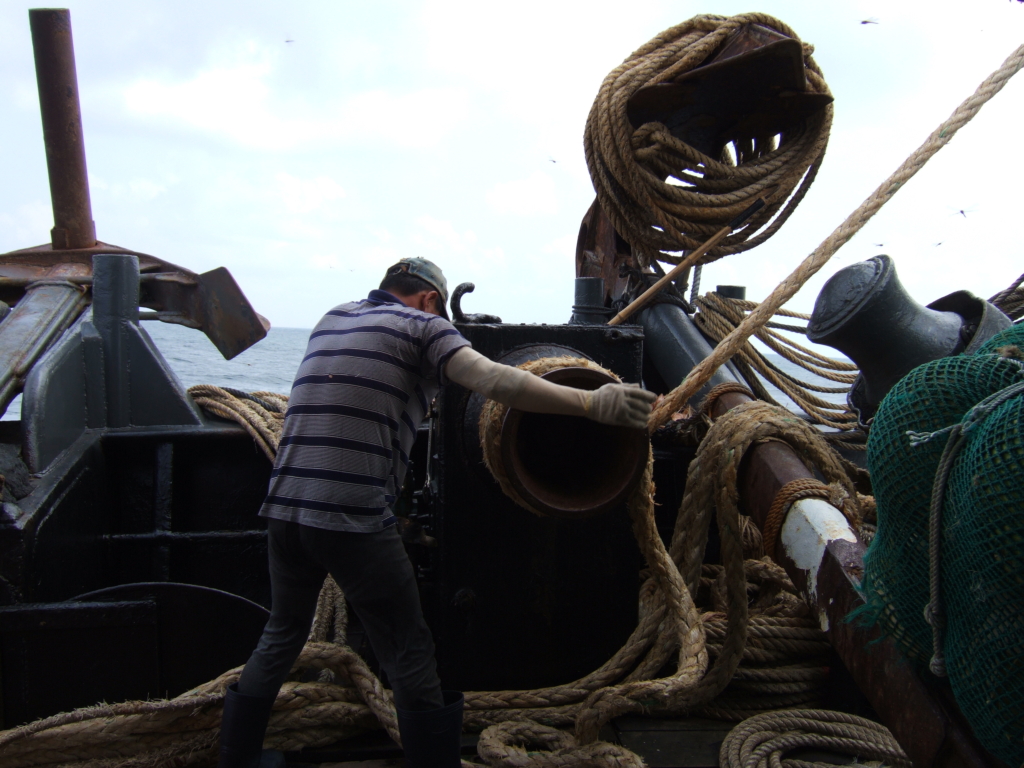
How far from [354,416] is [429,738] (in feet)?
2.76

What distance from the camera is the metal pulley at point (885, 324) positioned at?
2.54 m

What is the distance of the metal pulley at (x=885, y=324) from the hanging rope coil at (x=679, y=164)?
0.89 m

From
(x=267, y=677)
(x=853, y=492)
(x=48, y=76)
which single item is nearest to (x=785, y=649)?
(x=853, y=492)

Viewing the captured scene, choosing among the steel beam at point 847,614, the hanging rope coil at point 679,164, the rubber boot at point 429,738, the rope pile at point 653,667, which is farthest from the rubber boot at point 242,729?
the hanging rope coil at point 679,164

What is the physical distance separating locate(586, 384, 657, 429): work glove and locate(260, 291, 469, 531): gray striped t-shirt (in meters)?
0.41

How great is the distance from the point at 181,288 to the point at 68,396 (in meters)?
1.00

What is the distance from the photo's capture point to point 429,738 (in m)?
1.89

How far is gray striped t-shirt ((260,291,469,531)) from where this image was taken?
6.09 feet

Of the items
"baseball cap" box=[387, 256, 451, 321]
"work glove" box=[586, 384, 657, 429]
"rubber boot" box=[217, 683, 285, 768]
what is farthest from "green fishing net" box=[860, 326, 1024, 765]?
"rubber boot" box=[217, 683, 285, 768]

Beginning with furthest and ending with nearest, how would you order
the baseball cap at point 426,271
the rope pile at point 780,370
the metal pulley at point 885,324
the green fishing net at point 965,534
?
the rope pile at point 780,370, the metal pulley at point 885,324, the baseball cap at point 426,271, the green fishing net at point 965,534

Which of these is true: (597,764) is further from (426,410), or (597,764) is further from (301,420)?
(301,420)

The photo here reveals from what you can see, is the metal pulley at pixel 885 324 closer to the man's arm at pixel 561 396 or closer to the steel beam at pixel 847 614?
the steel beam at pixel 847 614

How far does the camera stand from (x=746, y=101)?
136 inches

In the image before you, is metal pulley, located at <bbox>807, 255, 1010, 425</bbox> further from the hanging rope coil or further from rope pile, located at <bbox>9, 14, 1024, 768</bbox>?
the hanging rope coil
